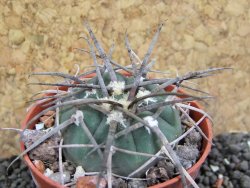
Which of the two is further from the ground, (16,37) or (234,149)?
(16,37)

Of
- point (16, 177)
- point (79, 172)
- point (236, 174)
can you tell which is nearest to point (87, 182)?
point (79, 172)

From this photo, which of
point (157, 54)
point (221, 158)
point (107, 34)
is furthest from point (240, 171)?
point (107, 34)

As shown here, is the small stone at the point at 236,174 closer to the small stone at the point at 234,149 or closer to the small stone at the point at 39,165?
the small stone at the point at 234,149

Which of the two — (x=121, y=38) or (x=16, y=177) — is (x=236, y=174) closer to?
(x=121, y=38)

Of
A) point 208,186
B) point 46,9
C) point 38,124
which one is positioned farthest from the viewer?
point 208,186

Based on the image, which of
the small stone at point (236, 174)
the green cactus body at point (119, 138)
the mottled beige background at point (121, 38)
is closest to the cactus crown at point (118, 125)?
the green cactus body at point (119, 138)

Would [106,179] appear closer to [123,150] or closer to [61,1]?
[123,150]

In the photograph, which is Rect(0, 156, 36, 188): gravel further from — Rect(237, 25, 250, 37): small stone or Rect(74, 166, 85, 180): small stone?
Rect(237, 25, 250, 37): small stone
